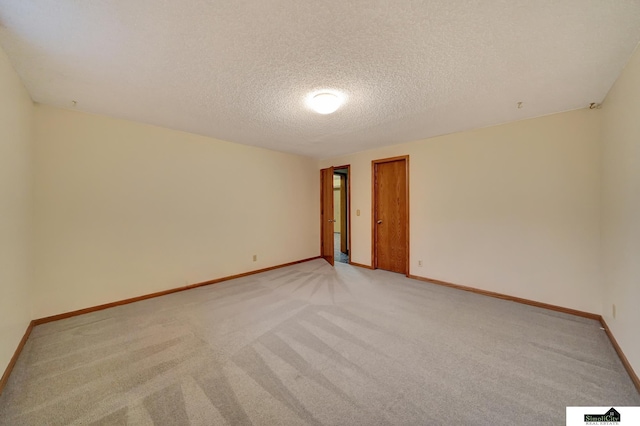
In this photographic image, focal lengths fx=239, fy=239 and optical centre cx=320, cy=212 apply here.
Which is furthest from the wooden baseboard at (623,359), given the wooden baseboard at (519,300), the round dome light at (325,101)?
the round dome light at (325,101)

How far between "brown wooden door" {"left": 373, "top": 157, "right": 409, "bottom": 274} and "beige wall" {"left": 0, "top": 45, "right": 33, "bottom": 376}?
14.9ft

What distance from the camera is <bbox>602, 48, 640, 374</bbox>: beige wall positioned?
1.77 m

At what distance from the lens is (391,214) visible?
4.58m

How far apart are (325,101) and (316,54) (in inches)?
24.3

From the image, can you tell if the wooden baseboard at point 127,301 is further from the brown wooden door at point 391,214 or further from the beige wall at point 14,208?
the brown wooden door at point 391,214

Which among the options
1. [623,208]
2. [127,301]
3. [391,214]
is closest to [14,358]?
[127,301]

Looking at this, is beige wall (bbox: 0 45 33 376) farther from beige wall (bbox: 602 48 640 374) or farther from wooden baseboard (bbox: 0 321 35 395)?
beige wall (bbox: 602 48 640 374)

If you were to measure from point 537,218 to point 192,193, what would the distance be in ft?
15.8

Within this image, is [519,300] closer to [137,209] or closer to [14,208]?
[137,209]

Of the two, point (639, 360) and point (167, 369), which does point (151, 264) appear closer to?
point (167, 369)

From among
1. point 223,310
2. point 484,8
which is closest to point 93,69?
point 223,310

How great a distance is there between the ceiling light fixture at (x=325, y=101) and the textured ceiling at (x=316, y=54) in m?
0.11

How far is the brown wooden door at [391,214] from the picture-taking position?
14.4 feet

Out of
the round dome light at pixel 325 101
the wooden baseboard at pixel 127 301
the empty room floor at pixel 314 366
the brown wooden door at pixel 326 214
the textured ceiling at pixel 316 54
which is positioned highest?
the textured ceiling at pixel 316 54
